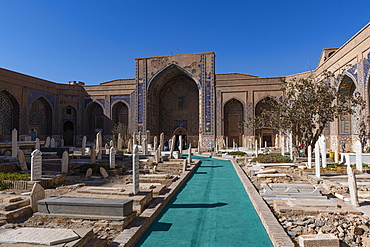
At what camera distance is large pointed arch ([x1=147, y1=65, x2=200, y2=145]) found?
26891 millimetres

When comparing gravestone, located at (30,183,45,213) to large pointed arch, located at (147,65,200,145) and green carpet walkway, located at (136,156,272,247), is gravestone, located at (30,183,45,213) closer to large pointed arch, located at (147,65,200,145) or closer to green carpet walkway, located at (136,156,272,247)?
green carpet walkway, located at (136,156,272,247)

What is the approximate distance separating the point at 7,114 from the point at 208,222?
2215 centimetres

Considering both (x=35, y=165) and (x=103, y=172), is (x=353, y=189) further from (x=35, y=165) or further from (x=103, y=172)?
(x=35, y=165)

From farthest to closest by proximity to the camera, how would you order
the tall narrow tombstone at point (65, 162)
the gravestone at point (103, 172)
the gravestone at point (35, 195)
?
the tall narrow tombstone at point (65, 162)
the gravestone at point (103, 172)
the gravestone at point (35, 195)

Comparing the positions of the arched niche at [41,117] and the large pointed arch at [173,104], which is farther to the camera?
the large pointed arch at [173,104]

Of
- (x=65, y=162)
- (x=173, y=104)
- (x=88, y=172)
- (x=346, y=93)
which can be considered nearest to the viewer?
(x=88, y=172)

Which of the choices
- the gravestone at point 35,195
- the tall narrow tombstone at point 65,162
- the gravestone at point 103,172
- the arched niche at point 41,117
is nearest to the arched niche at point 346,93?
the gravestone at point 103,172

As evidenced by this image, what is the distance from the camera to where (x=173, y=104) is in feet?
92.5

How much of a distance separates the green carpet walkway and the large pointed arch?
1996cm

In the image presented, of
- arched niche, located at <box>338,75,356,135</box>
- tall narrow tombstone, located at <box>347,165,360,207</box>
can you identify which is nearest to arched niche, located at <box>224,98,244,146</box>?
arched niche, located at <box>338,75,356,135</box>

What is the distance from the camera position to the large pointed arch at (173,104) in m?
26.9

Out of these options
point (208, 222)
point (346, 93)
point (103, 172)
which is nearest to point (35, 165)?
point (103, 172)

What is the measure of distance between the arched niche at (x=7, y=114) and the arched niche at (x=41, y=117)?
168cm

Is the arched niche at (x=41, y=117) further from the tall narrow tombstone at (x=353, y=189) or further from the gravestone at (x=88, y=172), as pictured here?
the tall narrow tombstone at (x=353, y=189)
